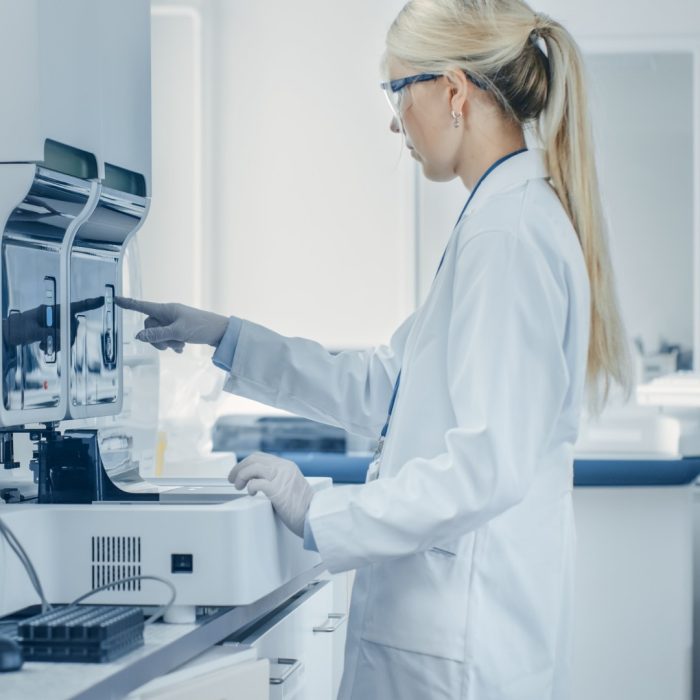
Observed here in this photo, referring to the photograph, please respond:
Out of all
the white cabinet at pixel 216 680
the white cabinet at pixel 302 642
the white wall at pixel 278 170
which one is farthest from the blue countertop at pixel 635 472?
the white cabinet at pixel 216 680

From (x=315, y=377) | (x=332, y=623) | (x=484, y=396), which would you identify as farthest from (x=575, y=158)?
(x=332, y=623)

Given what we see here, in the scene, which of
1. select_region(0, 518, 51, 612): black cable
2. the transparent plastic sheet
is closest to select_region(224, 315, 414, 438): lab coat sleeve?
select_region(0, 518, 51, 612): black cable

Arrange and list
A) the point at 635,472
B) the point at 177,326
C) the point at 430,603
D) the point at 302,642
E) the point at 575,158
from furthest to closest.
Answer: the point at 635,472, the point at 177,326, the point at 302,642, the point at 575,158, the point at 430,603

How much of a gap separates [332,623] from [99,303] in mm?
615

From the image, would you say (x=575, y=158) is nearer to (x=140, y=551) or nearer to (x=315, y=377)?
(x=315, y=377)

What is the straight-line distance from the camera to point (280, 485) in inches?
51.6

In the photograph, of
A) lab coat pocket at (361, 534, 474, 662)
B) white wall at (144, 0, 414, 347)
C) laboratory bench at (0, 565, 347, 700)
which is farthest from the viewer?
white wall at (144, 0, 414, 347)

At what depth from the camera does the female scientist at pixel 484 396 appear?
4.00ft

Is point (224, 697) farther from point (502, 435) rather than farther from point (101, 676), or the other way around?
point (502, 435)

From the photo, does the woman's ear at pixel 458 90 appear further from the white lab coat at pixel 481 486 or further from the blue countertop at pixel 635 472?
the blue countertop at pixel 635 472

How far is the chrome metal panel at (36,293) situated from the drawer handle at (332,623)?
1.79 feet

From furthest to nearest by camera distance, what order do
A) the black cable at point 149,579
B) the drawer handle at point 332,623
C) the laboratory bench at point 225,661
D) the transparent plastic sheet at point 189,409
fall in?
the transparent plastic sheet at point 189,409 → the drawer handle at point 332,623 → the black cable at point 149,579 → the laboratory bench at point 225,661

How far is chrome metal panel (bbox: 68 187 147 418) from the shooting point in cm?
134

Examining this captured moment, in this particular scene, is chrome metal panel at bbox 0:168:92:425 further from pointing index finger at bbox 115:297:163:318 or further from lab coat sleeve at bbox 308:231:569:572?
lab coat sleeve at bbox 308:231:569:572
